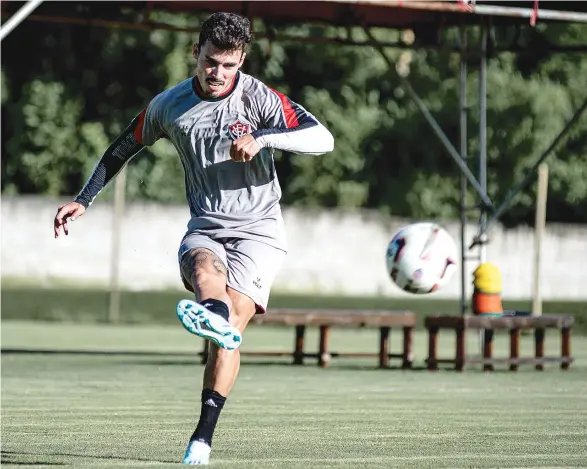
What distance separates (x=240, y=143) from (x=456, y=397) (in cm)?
579

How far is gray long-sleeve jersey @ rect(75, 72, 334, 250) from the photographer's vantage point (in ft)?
23.7

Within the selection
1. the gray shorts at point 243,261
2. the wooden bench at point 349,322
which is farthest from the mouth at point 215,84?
the wooden bench at point 349,322

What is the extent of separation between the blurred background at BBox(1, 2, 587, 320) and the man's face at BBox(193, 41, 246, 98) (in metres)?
23.9

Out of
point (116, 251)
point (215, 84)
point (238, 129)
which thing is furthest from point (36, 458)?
point (116, 251)

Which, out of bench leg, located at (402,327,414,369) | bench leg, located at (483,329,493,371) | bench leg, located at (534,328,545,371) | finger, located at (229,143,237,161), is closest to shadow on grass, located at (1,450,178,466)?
finger, located at (229,143,237,161)

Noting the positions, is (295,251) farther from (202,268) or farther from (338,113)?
(202,268)

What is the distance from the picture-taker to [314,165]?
42375 mm

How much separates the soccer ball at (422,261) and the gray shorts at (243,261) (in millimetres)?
7942

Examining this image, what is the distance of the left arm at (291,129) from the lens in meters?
7.07

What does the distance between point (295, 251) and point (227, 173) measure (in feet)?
96.3

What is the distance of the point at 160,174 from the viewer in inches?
Answer: 1592

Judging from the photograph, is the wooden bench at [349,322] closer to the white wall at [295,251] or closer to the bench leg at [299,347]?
the bench leg at [299,347]

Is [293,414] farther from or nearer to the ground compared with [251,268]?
nearer to the ground

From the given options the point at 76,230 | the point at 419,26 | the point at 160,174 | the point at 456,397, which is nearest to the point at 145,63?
the point at 160,174
